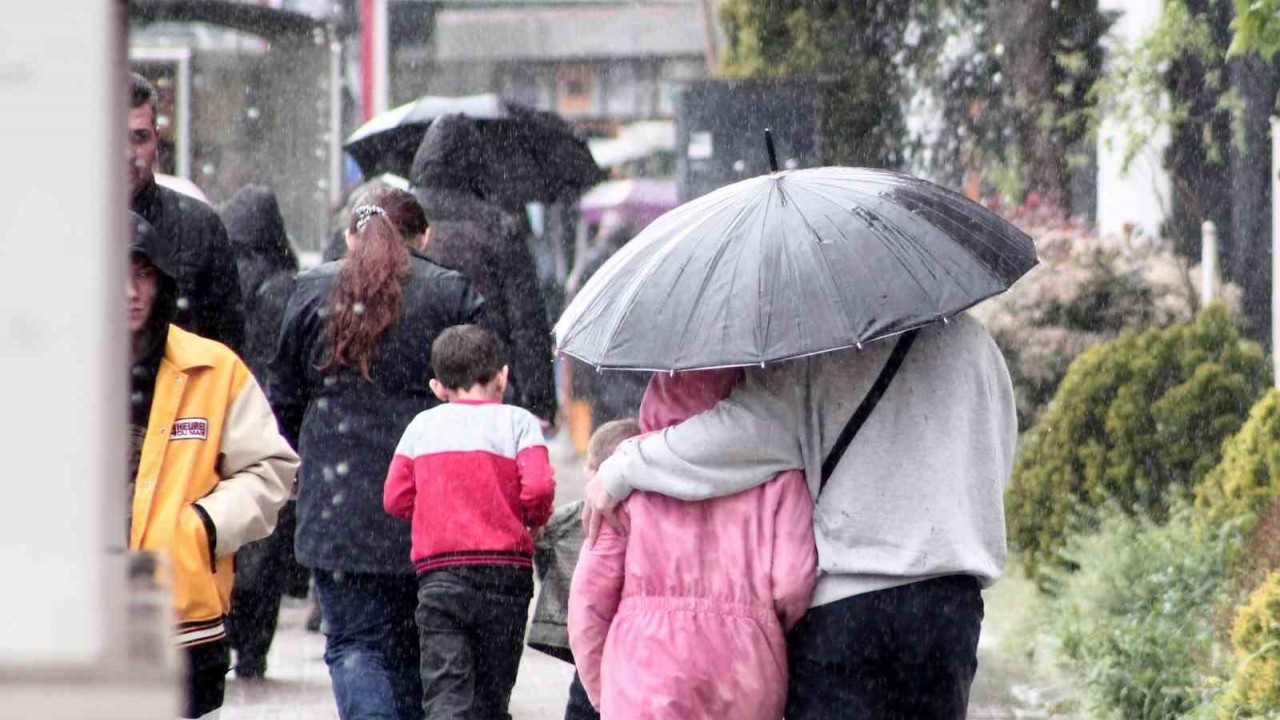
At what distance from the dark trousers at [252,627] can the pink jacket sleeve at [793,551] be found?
4.83m

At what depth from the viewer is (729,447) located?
3850 millimetres

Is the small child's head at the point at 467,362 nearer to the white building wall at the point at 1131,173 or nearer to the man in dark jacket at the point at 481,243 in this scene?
the man in dark jacket at the point at 481,243

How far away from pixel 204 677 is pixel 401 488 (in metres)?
1.50

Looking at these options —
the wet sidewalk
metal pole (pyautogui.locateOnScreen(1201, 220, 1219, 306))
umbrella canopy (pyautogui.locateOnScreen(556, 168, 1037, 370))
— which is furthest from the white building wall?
umbrella canopy (pyautogui.locateOnScreen(556, 168, 1037, 370))

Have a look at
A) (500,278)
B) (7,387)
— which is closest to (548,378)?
(500,278)

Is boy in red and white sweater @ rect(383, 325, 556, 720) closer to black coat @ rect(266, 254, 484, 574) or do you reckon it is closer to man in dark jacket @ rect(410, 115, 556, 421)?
black coat @ rect(266, 254, 484, 574)

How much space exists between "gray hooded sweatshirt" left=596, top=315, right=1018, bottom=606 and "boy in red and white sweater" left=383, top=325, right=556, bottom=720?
6.34 feet

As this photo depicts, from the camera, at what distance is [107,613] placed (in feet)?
5.73

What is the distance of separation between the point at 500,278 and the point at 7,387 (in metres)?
5.82

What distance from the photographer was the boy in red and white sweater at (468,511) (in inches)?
231

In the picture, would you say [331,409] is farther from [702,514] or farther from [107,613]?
[107,613]

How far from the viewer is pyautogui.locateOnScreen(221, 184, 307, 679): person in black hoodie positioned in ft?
27.3

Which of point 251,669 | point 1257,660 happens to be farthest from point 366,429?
point 1257,660

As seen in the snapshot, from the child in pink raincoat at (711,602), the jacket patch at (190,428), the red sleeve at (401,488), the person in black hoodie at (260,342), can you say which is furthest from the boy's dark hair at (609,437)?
the person in black hoodie at (260,342)
